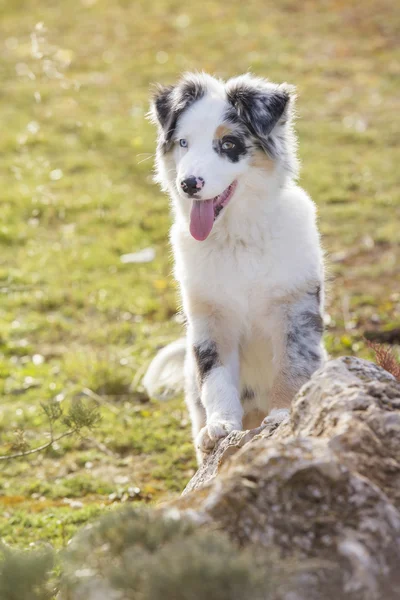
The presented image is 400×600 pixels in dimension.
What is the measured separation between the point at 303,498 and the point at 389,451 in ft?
1.18

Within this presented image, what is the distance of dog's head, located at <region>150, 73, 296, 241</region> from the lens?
3752 mm

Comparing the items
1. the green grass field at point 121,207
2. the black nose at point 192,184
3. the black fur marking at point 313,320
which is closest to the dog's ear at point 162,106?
the black nose at point 192,184

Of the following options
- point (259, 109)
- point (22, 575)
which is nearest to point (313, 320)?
point (259, 109)

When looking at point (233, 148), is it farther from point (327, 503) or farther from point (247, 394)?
point (327, 503)

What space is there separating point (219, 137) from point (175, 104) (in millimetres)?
347

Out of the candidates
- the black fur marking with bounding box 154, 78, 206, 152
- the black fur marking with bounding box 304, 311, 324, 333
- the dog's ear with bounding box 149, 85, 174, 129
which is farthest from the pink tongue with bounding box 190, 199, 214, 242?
the black fur marking with bounding box 304, 311, 324, 333

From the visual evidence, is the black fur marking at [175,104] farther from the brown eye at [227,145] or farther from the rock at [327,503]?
the rock at [327,503]

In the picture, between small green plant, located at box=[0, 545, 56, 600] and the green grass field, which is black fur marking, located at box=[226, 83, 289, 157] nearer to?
the green grass field

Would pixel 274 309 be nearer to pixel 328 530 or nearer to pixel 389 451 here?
pixel 389 451

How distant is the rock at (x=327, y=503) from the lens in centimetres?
189

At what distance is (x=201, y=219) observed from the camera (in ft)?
12.8

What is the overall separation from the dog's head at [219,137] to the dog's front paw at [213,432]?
853mm

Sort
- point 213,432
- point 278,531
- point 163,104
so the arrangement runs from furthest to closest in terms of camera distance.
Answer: point 163,104 < point 213,432 < point 278,531

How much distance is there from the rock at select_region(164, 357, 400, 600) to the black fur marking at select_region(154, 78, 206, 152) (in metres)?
2.04
